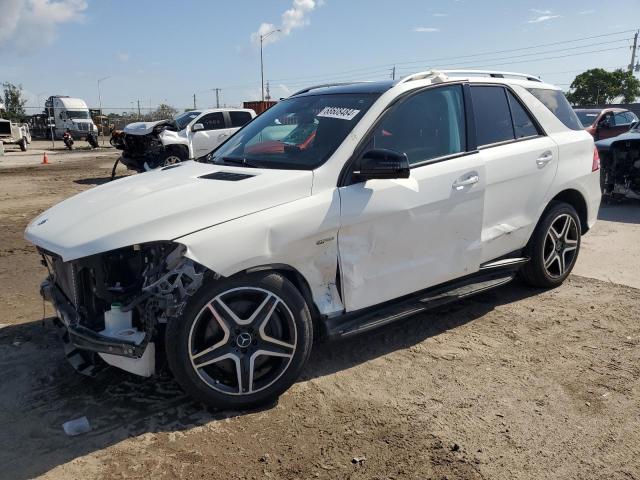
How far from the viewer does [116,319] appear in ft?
9.89

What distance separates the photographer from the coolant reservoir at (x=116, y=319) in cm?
300

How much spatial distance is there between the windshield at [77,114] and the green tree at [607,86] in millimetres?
44441

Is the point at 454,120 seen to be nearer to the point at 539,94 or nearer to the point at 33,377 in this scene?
the point at 539,94

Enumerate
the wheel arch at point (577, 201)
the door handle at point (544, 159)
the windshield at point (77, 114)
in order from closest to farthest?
1. the door handle at point (544, 159)
2. the wheel arch at point (577, 201)
3. the windshield at point (77, 114)

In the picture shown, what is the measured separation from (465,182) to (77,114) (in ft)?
144

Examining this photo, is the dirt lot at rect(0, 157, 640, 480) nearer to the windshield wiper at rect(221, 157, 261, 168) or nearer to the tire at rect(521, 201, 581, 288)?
the tire at rect(521, 201, 581, 288)

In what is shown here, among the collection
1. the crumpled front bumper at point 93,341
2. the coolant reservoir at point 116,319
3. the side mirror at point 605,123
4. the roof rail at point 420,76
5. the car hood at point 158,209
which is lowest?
the crumpled front bumper at point 93,341

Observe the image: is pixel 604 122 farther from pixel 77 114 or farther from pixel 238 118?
pixel 77 114

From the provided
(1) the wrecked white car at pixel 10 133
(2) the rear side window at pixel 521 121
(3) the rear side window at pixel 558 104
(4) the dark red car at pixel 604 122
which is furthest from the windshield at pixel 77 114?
(2) the rear side window at pixel 521 121

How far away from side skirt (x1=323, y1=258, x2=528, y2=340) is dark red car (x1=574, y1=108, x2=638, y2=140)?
11.8m

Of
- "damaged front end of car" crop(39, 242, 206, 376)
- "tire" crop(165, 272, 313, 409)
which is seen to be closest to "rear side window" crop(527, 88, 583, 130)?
"tire" crop(165, 272, 313, 409)

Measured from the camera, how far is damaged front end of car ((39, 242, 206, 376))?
293 cm

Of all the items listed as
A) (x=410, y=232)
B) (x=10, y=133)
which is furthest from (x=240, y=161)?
(x=10, y=133)

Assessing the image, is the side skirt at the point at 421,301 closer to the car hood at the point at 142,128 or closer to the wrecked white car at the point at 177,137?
→ the wrecked white car at the point at 177,137
